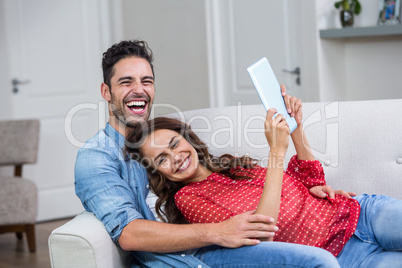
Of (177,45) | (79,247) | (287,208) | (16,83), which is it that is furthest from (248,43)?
(79,247)

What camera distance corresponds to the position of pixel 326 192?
76.1 inches

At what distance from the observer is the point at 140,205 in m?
1.88

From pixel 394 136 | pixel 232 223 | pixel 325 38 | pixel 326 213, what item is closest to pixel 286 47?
pixel 325 38

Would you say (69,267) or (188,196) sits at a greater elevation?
(188,196)

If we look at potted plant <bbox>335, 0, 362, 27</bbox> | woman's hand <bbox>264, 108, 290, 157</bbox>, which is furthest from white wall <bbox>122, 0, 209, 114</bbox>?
woman's hand <bbox>264, 108, 290, 157</bbox>

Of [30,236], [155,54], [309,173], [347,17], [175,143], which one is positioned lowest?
[30,236]

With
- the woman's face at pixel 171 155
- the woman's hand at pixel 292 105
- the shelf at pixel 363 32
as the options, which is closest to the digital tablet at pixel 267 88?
the woman's hand at pixel 292 105

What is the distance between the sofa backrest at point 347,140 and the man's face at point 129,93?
0.30 meters

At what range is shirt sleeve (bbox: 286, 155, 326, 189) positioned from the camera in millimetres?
1973

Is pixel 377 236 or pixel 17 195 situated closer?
pixel 377 236

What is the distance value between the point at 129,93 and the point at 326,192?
785mm

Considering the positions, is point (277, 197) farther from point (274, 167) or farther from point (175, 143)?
point (175, 143)

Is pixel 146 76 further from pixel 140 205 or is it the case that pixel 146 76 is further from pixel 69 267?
pixel 69 267

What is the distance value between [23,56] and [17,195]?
4.13 ft
